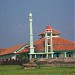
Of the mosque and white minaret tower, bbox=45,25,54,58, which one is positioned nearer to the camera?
white minaret tower, bbox=45,25,54,58

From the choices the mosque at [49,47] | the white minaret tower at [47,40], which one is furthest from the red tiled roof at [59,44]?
the white minaret tower at [47,40]

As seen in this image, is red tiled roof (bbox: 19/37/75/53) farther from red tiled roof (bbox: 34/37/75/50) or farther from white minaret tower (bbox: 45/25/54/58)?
white minaret tower (bbox: 45/25/54/58)

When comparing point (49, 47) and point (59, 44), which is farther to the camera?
point (49, 47)

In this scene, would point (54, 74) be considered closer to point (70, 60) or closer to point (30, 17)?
point (70, 60)

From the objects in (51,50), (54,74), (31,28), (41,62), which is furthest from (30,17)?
(54,74)

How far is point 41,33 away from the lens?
2813 inches

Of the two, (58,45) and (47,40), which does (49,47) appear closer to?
(47,40)

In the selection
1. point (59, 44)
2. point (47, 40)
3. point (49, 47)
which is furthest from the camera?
point (49, 47)

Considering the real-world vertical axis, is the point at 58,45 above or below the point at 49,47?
above

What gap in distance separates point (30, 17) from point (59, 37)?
29.2 feet

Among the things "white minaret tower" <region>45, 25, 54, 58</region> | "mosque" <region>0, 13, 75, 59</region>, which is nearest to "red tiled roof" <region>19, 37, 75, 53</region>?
"mosque" <region>0, 13, 75, 59</region>

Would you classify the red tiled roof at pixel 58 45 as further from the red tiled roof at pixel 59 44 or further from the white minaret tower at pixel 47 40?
the white minaret tower at pixel 47 40

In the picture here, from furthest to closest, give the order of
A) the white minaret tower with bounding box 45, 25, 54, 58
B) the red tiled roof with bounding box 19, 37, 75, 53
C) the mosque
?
the red tiled roof with bounding box 19, 37, 75, 53, the mosque, the white minaret tower with bounding box 45, 25, 54, 58

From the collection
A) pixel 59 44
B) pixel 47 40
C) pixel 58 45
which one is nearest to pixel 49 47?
pixel 47 40
